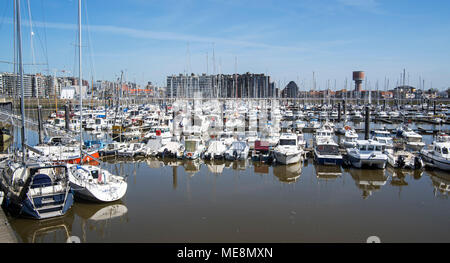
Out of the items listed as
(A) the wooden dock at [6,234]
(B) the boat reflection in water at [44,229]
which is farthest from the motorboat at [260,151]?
(A) the wooden dock at [6,234]

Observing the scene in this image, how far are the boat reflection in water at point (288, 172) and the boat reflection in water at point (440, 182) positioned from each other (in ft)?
24.3

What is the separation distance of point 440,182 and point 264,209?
11925 millimetres

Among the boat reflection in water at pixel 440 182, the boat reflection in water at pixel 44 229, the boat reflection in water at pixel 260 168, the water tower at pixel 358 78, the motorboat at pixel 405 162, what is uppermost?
the water tower at pixel 358 78

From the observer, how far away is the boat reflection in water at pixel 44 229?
11.4 meters

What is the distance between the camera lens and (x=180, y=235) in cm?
1145

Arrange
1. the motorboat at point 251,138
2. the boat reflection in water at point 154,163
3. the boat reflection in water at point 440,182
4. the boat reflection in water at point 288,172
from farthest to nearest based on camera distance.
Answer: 1. the motorboat at point 251,138
2. the boat reflection in water at point 154,163
3. the boat reflection in water at point 288,172
4. the boat reflection in water at point 440,182

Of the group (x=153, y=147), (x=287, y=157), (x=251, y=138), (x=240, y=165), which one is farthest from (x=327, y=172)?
(x=153, y=147)

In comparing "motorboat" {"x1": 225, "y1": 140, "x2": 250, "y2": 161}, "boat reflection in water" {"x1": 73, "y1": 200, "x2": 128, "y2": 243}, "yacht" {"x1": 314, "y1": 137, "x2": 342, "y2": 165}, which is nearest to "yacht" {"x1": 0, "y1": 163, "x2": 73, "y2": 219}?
"boat reflection in water" {"x1": 73, "y1": 200, "x2": 128, "y2": 243}

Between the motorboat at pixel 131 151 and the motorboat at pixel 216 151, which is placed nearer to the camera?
the motorboat at pixel 216 151

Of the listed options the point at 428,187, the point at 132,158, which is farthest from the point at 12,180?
the point at 428,187

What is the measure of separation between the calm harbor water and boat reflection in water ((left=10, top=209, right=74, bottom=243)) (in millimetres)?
34

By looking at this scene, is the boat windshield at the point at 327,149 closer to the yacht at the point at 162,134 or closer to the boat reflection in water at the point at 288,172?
the boat reflection in water at the point at 288,172

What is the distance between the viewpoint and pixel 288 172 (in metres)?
20.6
